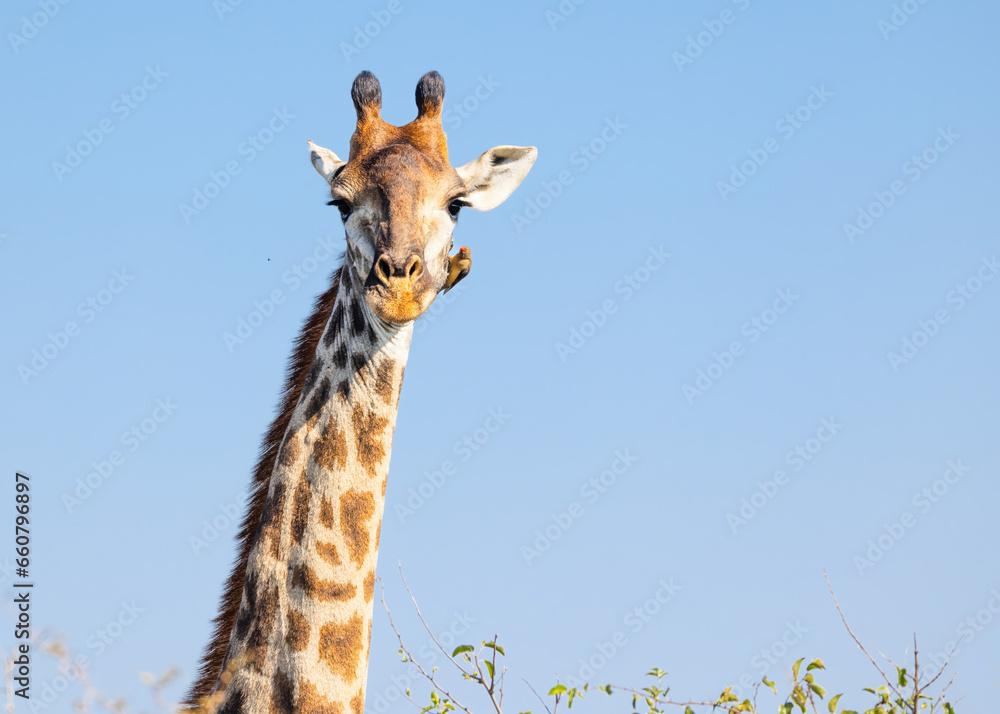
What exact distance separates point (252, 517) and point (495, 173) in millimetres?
2628

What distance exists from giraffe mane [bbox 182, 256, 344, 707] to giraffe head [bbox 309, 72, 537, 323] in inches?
26.8

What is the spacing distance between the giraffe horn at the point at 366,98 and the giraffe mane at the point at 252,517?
0.96m

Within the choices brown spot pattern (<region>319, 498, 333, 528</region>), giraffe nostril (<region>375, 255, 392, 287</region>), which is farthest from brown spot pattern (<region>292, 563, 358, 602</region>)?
giraffe nostril (<region>375, 255, 392, 287</region>)

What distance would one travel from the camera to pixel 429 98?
680 centimetres

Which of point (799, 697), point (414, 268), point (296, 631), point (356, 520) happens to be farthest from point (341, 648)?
point (799, 697)

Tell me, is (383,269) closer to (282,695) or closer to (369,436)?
(369,436)

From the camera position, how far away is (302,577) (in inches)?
221

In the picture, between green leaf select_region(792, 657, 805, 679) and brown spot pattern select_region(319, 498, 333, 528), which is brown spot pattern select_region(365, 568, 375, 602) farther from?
green leaf select_region(792, 657, 805, 679)

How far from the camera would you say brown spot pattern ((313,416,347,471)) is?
5.80 m

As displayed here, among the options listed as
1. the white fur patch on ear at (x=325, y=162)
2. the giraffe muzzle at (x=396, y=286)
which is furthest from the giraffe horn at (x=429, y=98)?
the giraffe muzzle at (x=396, y=286)

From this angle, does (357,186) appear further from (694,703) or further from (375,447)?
(694,703)

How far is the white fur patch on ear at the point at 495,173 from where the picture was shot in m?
6.78

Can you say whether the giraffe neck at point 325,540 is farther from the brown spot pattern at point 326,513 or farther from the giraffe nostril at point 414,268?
the giraffe nostril at point 414,268

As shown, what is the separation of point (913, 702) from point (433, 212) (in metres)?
3.74
